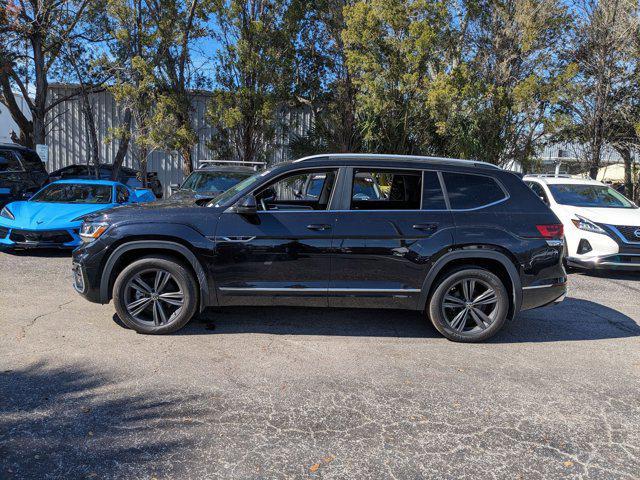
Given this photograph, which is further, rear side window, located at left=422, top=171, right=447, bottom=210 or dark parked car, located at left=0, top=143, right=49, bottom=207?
dark parked car, located at left=0, top=143, right=49, bottom=207

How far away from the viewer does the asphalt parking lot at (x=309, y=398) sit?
301 centimetres

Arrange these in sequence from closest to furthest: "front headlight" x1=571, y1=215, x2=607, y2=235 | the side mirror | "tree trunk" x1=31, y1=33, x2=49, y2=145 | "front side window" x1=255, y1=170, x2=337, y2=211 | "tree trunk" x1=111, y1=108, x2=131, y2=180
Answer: the side mirror
"front side window" x1=255, y1=170, x2=337, y2=211
"front headlight" x1=571, y1=215, x2=607, y2=235
"tree trunk" x1=111, y1=108, x2=131, y2=180
"tree trunk" x1=31, y1=33, x2=49, y2=145

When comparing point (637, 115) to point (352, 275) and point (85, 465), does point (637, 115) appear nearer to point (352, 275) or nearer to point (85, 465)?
point (352, 275)

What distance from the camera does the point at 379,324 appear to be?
5.66m

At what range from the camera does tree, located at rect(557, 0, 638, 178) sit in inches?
603

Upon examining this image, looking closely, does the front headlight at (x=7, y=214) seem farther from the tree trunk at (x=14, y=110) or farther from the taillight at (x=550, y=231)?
the tree trunk at (x=14, y=110)

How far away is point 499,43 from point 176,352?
51.5 ft

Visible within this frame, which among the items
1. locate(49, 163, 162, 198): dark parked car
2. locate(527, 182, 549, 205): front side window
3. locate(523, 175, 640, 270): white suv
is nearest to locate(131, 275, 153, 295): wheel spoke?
locate(523, 175, 640, 270): white suv

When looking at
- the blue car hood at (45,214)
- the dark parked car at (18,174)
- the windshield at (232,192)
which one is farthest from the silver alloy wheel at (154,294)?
the dark parked car at (18,174)

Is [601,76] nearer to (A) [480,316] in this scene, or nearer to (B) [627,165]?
(B) [627,165]

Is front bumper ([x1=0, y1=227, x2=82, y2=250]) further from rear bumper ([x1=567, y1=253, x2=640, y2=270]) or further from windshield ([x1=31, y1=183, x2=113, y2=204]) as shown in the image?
rear bumper ([x1=567, y1=253, x2=640, y2=270])

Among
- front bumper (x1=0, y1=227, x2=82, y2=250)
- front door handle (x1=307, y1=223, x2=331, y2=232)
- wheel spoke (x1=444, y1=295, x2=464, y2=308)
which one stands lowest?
wheel spoke (x1=444, y1=295, x2=464, y2=308)

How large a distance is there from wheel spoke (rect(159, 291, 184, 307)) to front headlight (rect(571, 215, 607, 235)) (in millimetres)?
6786

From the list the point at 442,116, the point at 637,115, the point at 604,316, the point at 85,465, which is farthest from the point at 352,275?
the point at 637,115
